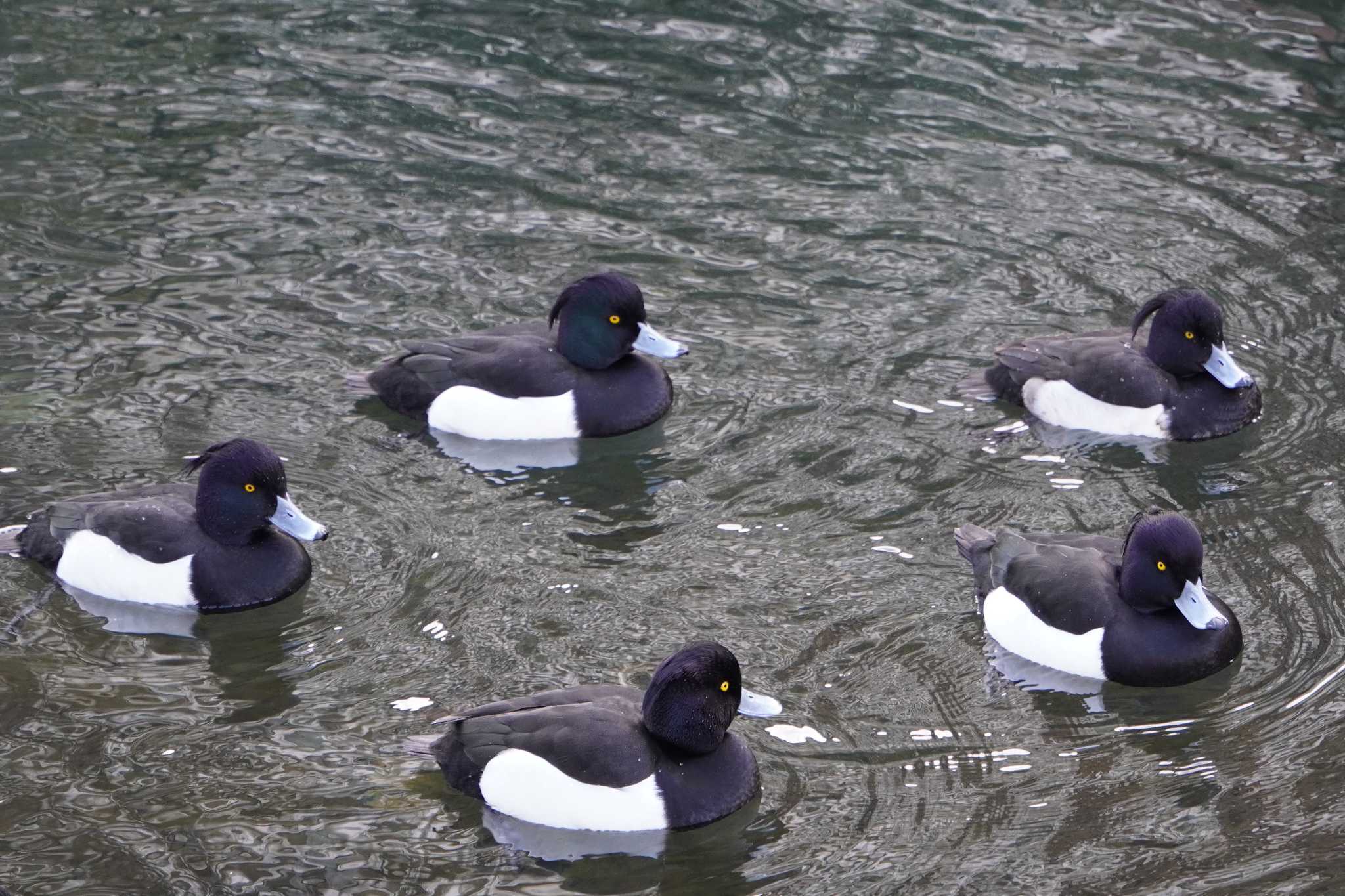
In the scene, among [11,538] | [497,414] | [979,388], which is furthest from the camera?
[979,388]

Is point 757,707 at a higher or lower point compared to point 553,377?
higher

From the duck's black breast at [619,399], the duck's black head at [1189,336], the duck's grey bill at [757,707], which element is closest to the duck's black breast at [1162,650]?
the duck's grey bill at [757,707]

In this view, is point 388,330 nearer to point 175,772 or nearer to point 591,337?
point 591,337

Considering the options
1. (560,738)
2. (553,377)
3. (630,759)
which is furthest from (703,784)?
(553,377)

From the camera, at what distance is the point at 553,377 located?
9.35 metres

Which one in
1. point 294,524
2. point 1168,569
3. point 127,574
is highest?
point 1168,569

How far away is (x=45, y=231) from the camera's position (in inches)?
433

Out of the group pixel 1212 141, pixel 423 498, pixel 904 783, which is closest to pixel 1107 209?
pixel 1212 141

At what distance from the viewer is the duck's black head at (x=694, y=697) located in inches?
245

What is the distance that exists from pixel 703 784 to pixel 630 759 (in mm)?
290

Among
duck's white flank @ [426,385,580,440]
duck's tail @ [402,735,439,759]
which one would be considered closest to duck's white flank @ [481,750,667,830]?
duck's tail @ [402,735,439,759]

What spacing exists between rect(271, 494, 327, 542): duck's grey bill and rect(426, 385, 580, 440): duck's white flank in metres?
1.57

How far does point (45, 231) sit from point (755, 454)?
514 centimetres

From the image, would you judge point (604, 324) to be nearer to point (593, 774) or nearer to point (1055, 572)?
point (1055, 572)
